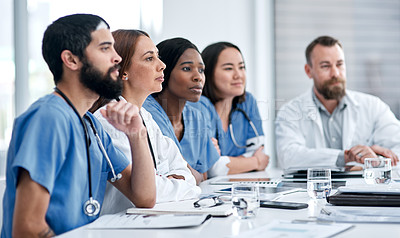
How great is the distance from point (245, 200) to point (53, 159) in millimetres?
520

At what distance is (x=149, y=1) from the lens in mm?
3721

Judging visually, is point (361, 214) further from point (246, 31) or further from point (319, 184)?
point (246, 31)

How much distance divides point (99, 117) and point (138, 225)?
56 centimetres

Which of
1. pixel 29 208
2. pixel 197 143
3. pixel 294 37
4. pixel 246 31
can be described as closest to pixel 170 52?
pixel 197 143

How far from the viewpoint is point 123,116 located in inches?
57.9

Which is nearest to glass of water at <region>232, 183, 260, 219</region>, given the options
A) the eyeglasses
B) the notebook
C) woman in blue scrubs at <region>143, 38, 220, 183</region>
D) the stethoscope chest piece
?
the eyeglasses

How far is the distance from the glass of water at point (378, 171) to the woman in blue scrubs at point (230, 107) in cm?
99

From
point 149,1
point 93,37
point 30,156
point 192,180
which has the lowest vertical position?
point 192,180

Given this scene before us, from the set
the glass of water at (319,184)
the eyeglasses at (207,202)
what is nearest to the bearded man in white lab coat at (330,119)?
the glass of water at (319,184)

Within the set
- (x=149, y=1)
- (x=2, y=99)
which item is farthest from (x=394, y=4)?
(x=2, y=99)

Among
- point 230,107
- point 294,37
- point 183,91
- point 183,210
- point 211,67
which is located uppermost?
point 294,37

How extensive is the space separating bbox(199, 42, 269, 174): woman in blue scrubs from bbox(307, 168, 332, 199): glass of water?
4.11ft

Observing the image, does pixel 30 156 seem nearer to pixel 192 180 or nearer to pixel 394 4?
pixel 192 180

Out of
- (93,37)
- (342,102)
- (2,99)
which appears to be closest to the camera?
(93,37)
